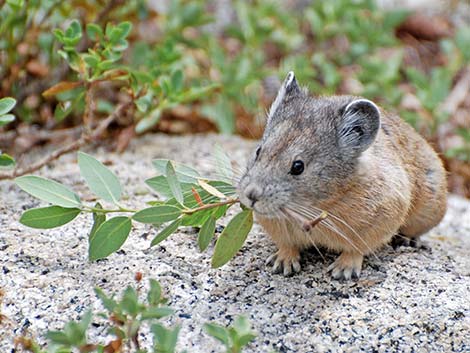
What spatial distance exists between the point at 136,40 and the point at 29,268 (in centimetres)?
352

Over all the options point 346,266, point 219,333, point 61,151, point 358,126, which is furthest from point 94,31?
point 219,333

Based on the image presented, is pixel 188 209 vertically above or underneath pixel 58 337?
above

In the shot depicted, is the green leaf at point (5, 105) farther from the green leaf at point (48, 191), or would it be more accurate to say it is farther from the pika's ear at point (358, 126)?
the pika's ear at point (358, 126)

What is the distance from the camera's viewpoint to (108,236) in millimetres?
3760

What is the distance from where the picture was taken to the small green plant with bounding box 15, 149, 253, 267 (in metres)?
3.76

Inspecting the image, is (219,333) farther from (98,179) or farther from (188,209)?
(98,179)

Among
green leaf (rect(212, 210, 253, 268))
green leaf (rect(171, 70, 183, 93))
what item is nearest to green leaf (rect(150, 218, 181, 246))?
green leaf (rect(212, 210, 253, 268))

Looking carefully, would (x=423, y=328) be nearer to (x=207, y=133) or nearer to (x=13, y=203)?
(x=13, y=203)

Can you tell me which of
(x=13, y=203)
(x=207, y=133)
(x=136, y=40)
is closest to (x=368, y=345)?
(x=13, y=203)

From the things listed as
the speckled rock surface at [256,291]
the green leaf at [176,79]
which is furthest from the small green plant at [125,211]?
the green leaf at [176,79]

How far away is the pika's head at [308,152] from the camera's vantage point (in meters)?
3.96

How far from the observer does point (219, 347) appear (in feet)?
11.7

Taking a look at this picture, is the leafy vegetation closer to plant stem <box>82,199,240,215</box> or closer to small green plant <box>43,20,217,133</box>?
small green plant <box>43,20,217,133</box>

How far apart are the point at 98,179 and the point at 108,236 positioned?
0.34m
